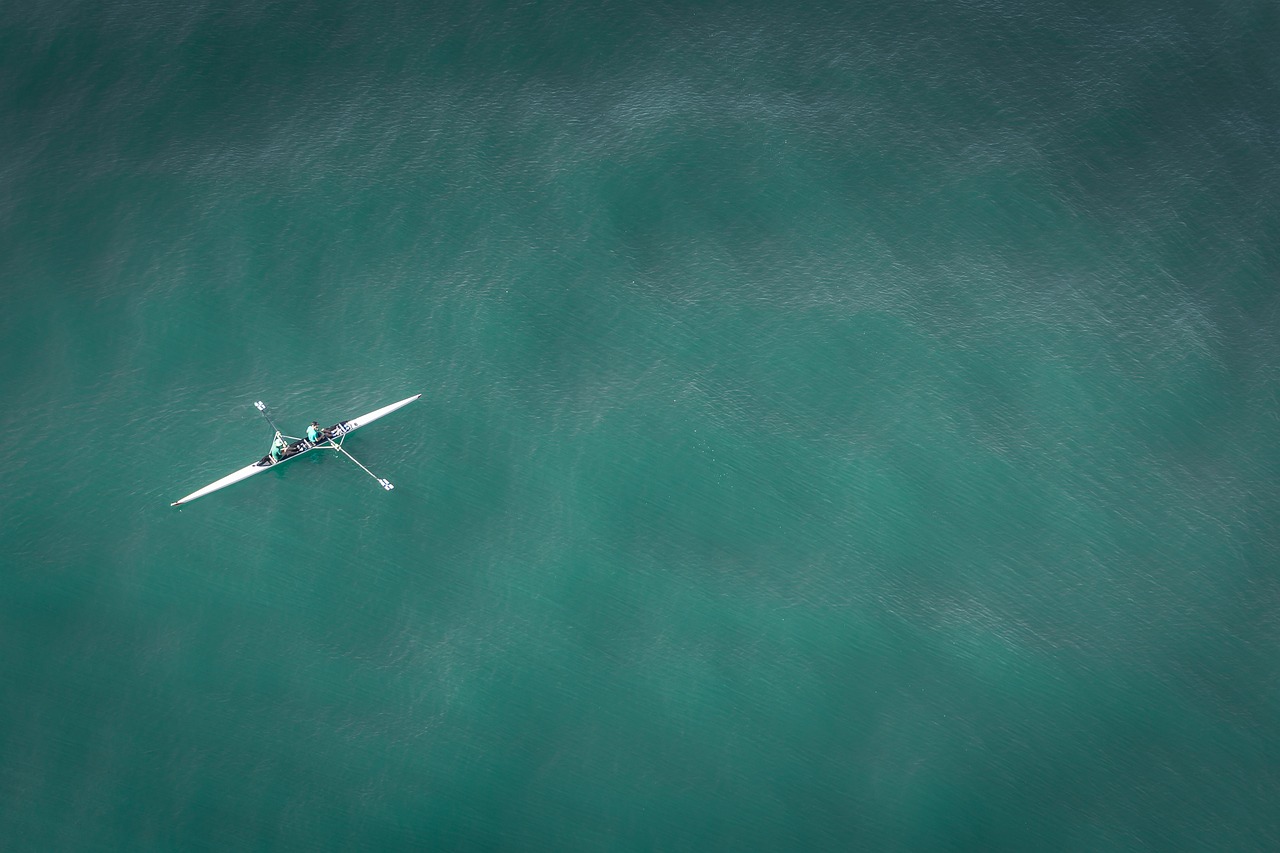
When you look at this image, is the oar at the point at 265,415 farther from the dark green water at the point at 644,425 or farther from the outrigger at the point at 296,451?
the dark green water at the point at 644,425

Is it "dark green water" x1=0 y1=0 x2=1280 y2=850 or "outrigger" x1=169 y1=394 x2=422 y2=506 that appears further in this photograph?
"outrigger" x1=169 y1=394 x2=422 y2=506

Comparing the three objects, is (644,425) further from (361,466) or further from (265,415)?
(265,415)

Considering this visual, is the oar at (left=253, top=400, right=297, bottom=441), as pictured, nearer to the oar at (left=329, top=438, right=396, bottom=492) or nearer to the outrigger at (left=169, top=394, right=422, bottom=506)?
the outrigger at (left=169, top=394, right=422, bottom=506)

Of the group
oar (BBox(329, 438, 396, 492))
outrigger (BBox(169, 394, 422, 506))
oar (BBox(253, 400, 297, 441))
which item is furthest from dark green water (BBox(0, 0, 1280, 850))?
outrigger (BBox(169, 394, 422, 506))

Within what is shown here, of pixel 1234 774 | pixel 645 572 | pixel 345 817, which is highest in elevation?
pixel 645 572

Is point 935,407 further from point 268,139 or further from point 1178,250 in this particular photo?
point 268,139

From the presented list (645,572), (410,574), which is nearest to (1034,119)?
(645,572)

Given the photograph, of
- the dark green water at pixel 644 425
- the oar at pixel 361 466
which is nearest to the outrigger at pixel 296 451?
the oar at pixel 361 466

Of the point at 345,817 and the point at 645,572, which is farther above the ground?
the point at 645,572
